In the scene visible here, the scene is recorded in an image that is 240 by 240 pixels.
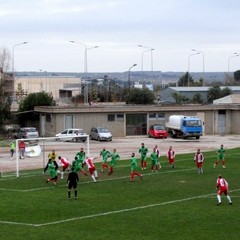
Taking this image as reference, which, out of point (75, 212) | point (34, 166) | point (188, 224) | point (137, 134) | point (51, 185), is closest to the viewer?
point (188, 224)

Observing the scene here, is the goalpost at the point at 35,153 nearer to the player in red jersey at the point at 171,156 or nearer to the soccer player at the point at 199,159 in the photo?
the player in red jersey at the point at 171,156

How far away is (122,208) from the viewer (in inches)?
1282

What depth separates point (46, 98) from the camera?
92.6 metres

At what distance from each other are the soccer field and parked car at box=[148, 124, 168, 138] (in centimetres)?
3561

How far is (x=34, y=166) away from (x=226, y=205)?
75.2ft

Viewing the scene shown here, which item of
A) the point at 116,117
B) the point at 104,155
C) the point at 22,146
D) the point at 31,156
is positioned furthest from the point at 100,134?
the point at 104,155

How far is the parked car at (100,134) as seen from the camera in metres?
78.7

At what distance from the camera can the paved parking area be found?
5546 cm

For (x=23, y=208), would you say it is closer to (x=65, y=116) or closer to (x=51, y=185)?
(x=51, y=185)

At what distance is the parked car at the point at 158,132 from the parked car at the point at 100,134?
628 cm

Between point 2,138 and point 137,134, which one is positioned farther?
point 137,134

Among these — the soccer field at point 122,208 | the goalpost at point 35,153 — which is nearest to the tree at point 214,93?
the goalpost at point 35,153

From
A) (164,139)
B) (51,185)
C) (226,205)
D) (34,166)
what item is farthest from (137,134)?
(226,205)

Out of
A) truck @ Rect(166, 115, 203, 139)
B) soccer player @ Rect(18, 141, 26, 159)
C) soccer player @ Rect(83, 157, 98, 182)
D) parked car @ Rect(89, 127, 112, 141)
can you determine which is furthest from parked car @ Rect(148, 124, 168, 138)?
soccer player @ Rect(83, 157, 98, 182)
